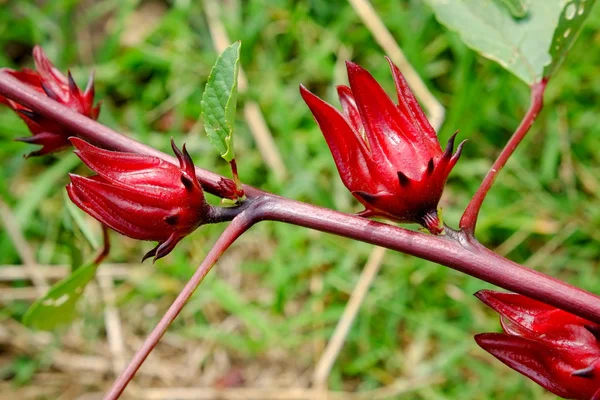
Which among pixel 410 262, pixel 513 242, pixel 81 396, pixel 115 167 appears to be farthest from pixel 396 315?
pixel 115 167

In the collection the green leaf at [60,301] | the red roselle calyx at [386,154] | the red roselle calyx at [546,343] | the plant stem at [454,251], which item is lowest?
the green leaf at [60,301]

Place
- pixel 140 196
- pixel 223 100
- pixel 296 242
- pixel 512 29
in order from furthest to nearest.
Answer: pixel 296 242, pixel 512 29, pixel 223 100, pixel 140 196

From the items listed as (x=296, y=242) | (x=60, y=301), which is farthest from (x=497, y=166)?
(x=296, y=242)

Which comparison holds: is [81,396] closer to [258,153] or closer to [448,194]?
[258,153]

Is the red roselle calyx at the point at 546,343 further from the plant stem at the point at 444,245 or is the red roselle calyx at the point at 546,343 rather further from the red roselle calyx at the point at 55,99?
the red roselle calyx at the point at 55,99

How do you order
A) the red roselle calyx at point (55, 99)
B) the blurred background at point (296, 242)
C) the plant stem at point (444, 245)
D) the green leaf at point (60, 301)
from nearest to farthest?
the plant stem at point (444, 245) → the red roselle calyx at point (55, 99) → the green leaf at point (60, 301) → the blurred background at point (296, 242)

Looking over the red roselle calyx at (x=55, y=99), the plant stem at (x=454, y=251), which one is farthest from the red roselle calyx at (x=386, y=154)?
the red roselle calyx at (x=55, y=99)

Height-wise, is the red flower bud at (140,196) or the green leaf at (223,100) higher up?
the green leaf at (223,100)

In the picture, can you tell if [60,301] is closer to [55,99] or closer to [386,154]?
[55,99]
